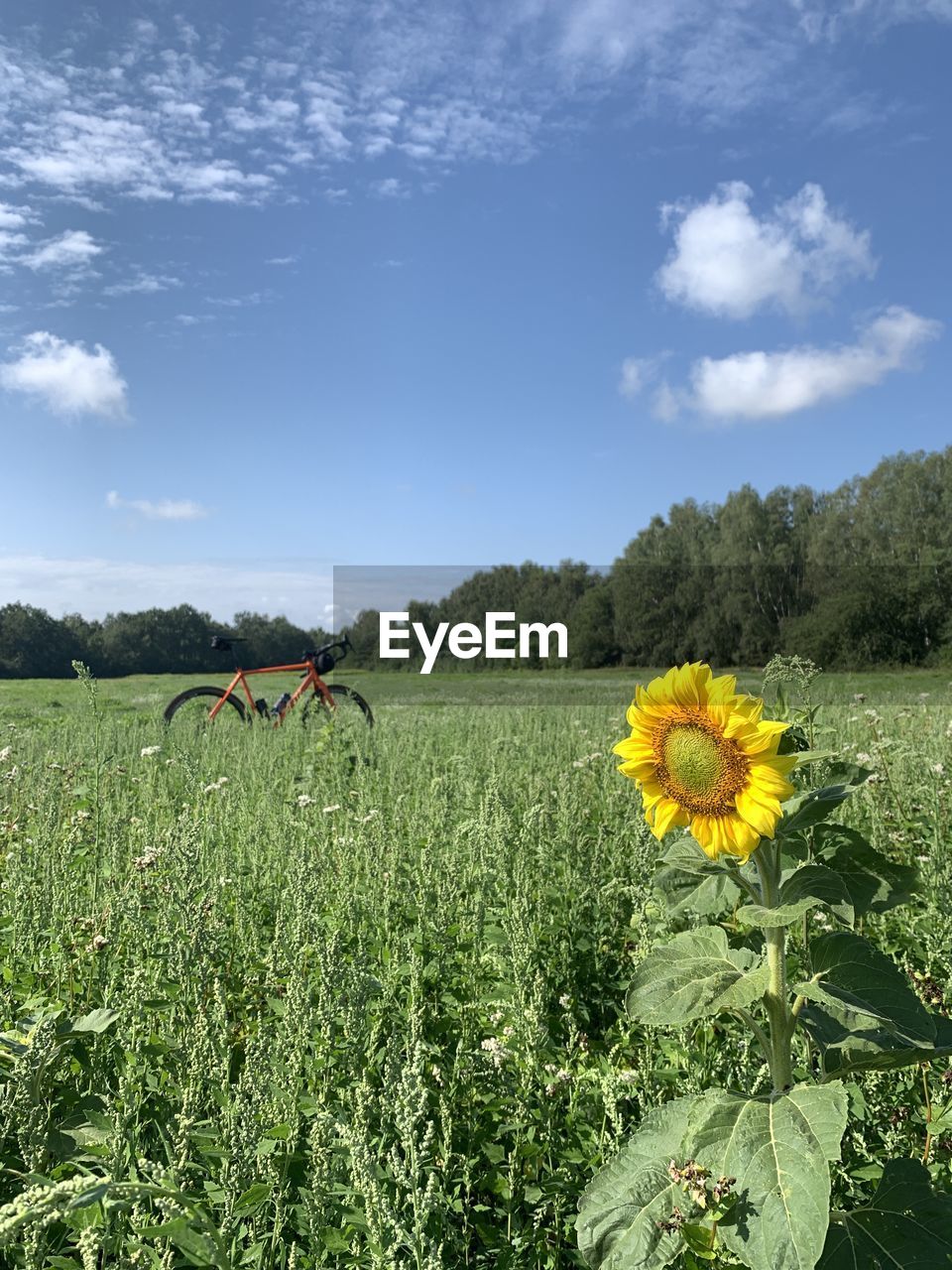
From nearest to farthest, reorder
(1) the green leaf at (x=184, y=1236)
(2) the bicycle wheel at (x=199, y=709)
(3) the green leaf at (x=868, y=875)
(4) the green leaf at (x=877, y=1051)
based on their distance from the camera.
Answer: (1) the green leaf at (x=184, y=1236), (4) the green leaf at (x=877, y=1051), (3) the green leaf at (x=868, y=875), (2) the bicycle wheel at (x=199, y=709)

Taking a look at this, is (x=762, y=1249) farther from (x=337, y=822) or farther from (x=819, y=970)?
(x=337, y=822)

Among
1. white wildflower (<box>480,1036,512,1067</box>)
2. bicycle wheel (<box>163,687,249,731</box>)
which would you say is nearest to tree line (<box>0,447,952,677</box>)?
bicycle wheel (<box>163,687,249,731</box>)

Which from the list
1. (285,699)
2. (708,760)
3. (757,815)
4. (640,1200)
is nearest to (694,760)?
(708,760)

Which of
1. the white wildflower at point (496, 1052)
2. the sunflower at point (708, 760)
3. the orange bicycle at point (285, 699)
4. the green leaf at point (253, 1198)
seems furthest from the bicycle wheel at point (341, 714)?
the sunflower at point (708, 760)

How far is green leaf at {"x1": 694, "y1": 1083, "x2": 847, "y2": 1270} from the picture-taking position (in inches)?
59.9

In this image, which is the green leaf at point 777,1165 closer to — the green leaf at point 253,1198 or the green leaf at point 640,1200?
the green leaf at point 640,1200

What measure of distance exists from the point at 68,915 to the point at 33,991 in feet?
1.65

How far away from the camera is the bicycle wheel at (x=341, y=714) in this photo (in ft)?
30.2

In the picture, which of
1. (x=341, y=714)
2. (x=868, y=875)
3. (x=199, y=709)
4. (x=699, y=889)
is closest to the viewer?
(x=868, y=875)

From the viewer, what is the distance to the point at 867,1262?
1725mm

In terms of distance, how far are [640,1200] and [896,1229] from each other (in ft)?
1.71

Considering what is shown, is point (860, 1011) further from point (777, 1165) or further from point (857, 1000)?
point (777, 1165)

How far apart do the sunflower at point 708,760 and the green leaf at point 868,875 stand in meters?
0.37

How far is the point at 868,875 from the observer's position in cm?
210
